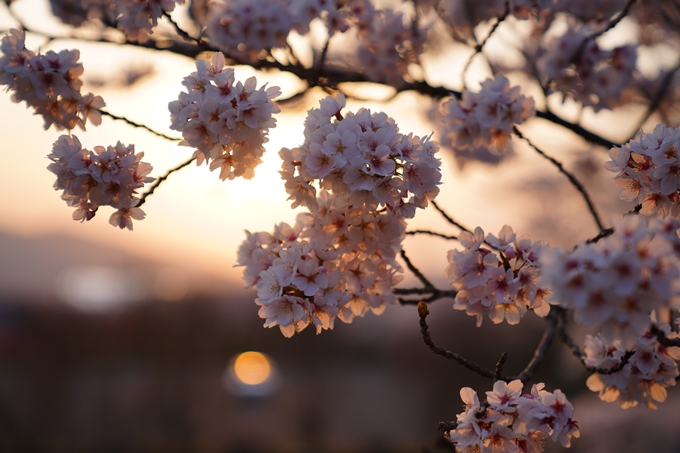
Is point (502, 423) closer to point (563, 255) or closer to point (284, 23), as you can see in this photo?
point (563, 255)

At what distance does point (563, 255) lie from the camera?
1.00 m

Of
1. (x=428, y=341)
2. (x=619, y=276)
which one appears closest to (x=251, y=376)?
(x=428, y=341)

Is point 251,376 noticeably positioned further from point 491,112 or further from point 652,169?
point 652,169

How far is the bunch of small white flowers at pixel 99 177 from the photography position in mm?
1623

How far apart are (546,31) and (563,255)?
2.84 meters

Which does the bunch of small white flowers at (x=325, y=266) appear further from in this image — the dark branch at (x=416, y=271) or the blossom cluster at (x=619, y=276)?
the blossom cluster at (x=619, y=276)

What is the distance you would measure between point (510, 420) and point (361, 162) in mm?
848

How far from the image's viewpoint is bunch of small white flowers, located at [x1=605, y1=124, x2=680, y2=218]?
1.55 meters

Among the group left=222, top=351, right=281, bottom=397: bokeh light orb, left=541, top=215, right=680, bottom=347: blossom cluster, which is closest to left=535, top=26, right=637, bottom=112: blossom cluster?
left=541, top=215, right=680, bottom=347: blossom cluster

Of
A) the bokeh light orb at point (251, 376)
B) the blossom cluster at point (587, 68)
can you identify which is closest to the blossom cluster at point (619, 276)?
the blossom cluster at point (587, 68)

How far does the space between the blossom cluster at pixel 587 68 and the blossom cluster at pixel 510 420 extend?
6.43 ft

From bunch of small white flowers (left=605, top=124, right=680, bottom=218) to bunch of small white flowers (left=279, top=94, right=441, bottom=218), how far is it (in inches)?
23.7

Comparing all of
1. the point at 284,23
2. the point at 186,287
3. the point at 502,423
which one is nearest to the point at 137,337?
the point at 186,287

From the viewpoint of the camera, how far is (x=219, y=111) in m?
1.52
